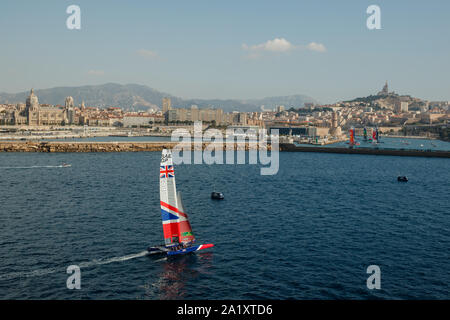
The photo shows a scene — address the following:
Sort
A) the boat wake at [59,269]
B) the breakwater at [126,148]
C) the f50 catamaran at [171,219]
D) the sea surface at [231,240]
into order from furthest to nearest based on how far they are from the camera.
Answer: the breakwater at [126,148] < the f50 catamaran at [171,219] < the boat wake at [59,269] < the sea surface at [231,240]

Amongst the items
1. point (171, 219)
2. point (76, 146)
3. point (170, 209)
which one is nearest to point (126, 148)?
point (76, 146)

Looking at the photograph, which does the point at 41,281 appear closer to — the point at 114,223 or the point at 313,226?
the point at 114,223

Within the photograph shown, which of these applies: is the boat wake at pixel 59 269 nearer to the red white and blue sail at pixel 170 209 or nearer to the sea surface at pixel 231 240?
the sea surface at pixel 231 240

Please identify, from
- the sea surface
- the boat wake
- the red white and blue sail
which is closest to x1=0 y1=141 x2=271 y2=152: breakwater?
the sea surface

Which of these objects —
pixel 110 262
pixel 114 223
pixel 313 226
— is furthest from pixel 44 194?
pixel 313 226

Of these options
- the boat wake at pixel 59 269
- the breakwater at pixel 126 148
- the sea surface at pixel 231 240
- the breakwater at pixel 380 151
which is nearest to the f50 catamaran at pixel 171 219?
the sea surface at pixel 231 240

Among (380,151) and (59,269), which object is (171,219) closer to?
(59,269)
